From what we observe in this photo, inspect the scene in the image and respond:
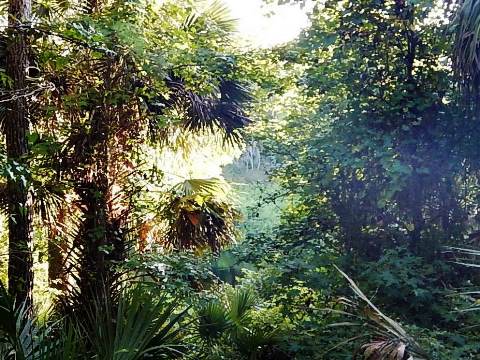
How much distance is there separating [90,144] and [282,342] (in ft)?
8.19

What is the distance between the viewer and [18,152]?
372 centimetres

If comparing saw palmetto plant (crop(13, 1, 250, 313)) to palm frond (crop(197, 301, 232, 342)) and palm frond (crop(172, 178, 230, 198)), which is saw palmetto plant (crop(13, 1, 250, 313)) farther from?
palm frond (crop(197, 301, 232, 342))

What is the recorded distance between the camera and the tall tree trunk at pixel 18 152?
3.67 meters

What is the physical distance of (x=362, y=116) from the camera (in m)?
3.81

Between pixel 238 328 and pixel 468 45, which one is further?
pixel 238 328

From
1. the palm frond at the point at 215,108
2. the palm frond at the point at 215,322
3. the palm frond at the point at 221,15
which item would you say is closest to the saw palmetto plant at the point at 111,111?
the palm frond at the point at 215,108

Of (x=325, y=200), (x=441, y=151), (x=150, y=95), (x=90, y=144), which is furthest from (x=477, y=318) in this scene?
(x=90, y=144)

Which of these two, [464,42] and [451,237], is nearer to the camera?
[464,42]

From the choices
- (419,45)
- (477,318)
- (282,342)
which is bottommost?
(282,342)

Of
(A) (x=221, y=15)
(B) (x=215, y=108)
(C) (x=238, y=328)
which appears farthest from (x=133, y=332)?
(A) (x=221, y=15)

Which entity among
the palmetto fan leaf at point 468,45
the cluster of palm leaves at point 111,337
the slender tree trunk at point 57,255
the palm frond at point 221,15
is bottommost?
the cluster of palm leaves at point 111,337

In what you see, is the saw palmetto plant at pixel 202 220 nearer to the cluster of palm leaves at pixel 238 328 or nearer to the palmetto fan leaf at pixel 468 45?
the cluster of palm leaves at pixel 238 328

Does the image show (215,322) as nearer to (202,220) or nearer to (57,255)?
(202,220)

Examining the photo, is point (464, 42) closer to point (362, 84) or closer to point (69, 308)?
point (362, 84)
